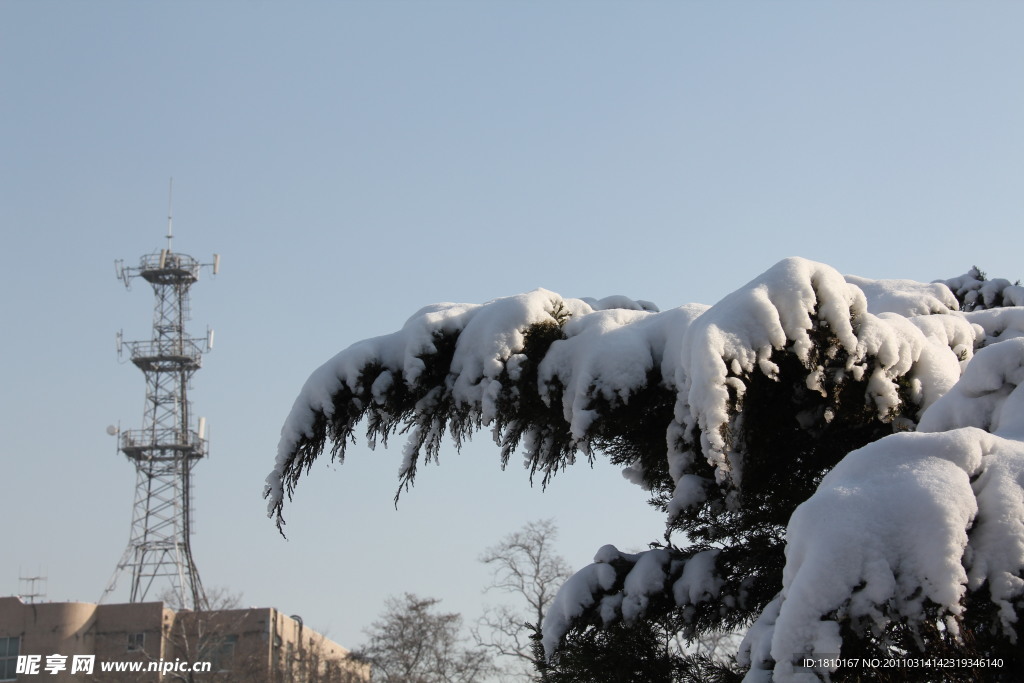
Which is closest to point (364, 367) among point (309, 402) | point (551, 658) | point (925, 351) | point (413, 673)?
point (309, 402)

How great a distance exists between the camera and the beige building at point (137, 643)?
40844 mm

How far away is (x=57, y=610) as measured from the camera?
44.1m

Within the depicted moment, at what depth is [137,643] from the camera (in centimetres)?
4378

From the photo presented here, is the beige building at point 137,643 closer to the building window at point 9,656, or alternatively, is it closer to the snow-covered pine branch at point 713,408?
the building window at point 9,656

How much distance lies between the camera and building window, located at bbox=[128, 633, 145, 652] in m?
43.7

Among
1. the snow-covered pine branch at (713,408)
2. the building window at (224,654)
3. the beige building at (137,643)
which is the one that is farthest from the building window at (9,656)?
the snow-covered pine branch at (713,408)

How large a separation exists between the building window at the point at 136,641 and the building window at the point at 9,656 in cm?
431

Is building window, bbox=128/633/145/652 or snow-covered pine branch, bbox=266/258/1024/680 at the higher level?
building window, bbox=128/633/145/652

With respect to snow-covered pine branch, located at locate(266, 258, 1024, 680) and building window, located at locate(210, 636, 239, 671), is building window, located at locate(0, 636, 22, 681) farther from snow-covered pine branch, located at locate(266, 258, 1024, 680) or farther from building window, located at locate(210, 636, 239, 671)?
snow-covered pine branch, located at locate(266, 258, 1024, 680)

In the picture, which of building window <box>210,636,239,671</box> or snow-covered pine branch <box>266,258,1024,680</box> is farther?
building window <box>210,636,239,671</box>

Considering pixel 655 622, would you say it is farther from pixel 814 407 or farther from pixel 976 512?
pixel 976 512

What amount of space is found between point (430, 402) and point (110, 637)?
4280 cm

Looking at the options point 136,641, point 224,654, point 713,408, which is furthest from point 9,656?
point 713,408

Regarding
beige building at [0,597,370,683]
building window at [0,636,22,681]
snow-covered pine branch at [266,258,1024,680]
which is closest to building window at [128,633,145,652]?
beige building at [0,597,370,683]
